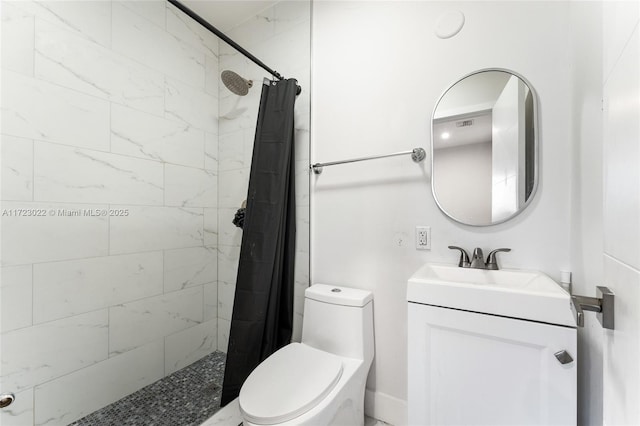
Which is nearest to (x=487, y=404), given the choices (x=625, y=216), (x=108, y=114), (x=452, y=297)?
(x=452, y=297)

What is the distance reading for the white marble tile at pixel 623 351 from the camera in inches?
12.5

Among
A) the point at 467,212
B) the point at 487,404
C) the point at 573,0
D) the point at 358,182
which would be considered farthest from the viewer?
the point at 358,182

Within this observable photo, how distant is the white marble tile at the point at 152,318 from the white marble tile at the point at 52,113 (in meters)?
0.91

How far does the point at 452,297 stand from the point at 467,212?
0.46 metres

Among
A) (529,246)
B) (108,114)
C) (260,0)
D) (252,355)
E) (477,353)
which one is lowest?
(252,355)

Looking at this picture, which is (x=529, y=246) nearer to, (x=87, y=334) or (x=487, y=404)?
(x=487, y=404)

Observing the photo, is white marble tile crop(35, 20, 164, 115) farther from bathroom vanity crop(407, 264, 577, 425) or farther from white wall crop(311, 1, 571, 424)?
bathroom vanity crop(407, 264, 577, 425)

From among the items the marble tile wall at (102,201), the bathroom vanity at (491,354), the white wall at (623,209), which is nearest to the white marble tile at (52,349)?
the marble tile wall at (102,201)

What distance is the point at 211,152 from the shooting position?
186cm

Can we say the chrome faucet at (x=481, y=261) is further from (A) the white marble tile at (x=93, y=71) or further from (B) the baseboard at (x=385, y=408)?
(A) the white marble tile at (x=93, y=71)

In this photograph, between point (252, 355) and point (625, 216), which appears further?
point (252, 355)

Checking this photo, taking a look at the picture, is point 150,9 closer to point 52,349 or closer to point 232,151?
point 232,151

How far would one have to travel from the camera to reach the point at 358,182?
1.45 meters

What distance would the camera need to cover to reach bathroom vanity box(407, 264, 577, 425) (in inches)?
30.1
